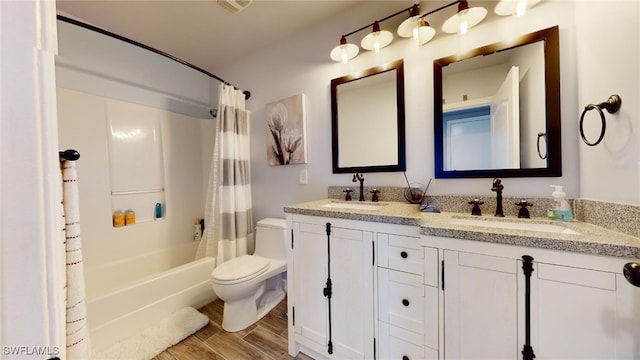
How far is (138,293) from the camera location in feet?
5.56

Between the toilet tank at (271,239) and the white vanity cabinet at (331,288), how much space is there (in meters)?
0.51

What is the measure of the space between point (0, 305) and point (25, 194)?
0.10 meters

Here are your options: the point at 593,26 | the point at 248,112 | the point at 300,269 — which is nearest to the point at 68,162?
the point at 300,269

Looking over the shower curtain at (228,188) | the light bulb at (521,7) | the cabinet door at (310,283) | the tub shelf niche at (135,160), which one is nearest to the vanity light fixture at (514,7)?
the light bulb at (521,7)

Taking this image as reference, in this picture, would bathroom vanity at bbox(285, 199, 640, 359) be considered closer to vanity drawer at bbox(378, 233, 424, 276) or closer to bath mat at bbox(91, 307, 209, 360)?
vanity drawer at bbox(378, 233, 424, 276)

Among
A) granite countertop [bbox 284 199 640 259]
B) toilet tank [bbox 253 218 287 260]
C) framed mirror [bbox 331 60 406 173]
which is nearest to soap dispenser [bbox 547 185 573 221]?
granite countertop [bbox 284 199 640 259]

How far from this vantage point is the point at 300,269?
1.47 m

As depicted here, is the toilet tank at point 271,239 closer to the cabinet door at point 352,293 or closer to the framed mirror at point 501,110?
the cabinet door at point 352,293

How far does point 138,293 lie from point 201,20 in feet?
7.05

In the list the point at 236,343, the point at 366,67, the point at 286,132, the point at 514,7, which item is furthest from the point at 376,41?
the point at 236,343

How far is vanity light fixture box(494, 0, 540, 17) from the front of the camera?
4.03 ft

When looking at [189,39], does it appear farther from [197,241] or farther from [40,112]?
[40,112]

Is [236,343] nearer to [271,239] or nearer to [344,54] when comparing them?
[271,239]

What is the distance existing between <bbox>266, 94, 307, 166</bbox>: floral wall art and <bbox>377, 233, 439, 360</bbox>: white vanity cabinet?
1.16m
